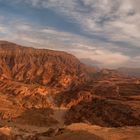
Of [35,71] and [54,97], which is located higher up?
[35,71]

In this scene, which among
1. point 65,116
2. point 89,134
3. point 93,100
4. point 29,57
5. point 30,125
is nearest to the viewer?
point 89,134

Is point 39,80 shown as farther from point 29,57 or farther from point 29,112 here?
point 29,112

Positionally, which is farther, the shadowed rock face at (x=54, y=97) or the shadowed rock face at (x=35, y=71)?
the shadowed rock face at (x=35, y=71)

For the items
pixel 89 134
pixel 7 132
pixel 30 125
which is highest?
pixel 89 134

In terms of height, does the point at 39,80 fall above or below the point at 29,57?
below

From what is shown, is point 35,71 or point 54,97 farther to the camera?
point 35,71

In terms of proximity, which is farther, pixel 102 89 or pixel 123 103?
pixel 102 89

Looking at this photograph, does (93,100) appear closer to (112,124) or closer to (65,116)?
(65,116)

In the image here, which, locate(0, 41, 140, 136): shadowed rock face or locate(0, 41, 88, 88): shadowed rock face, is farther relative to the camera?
locate(0, 41, 88, 88): shadowed rock face

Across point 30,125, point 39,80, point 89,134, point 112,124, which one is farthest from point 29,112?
point 39,80

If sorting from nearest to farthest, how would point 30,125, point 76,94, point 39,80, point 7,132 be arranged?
point 7,132
point 30,125
point 76,94
point 39,80

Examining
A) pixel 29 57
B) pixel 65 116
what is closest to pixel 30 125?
pixel 65 116
